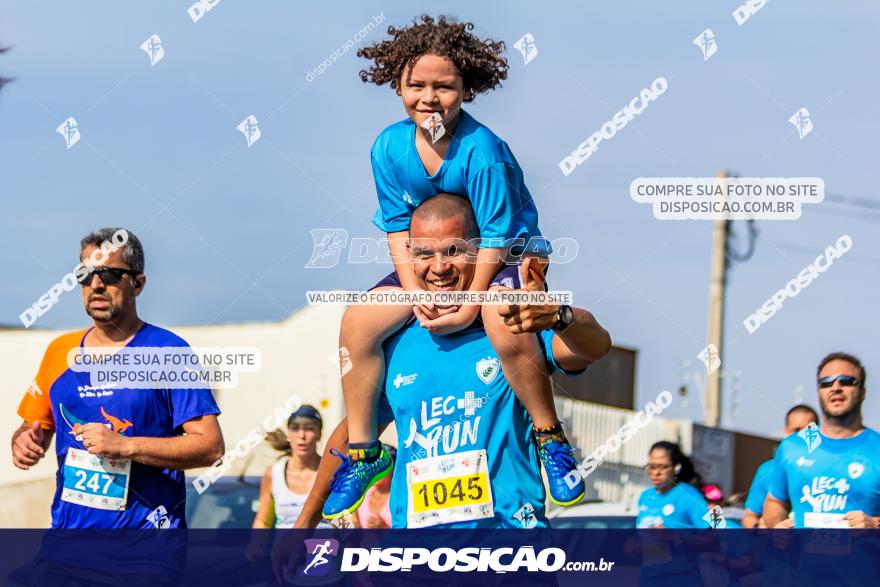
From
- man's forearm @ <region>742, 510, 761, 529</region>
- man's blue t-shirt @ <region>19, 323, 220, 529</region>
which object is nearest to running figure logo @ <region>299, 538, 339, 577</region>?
man's blue t-shirt @ <region>19, 323, 220, 529</region>

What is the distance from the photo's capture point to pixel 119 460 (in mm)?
5973

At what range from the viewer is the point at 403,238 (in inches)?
226

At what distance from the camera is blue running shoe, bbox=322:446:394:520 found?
18.6 ft

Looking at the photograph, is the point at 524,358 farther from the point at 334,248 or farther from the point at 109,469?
the point at 109,469

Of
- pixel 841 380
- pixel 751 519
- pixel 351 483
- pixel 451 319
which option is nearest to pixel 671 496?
pixel 751 519

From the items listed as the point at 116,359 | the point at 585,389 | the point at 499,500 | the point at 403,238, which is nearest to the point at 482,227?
the point at 403,238

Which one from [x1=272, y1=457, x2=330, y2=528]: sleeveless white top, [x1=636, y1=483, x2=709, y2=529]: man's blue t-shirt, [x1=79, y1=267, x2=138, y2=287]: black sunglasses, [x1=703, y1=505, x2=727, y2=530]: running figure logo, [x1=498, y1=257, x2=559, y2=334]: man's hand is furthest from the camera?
[x1=636, y1=483, x2=709, y2=529]: man's blue t-shirt

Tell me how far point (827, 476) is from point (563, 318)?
2.21 meters

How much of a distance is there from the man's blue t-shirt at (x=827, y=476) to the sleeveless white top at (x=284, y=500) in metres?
2.39

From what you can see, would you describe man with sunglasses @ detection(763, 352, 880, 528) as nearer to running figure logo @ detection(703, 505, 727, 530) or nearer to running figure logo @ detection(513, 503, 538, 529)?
running figure logo @ detection(703, 505, 727, 530)

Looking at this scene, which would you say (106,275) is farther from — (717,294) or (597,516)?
(717,294)

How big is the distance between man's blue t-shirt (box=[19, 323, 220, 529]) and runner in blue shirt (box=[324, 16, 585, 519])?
739mm

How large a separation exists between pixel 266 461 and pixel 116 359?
11.1 feet

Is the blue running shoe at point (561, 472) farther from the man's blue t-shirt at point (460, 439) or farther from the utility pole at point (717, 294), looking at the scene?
the utility pole at point (717, 294)
